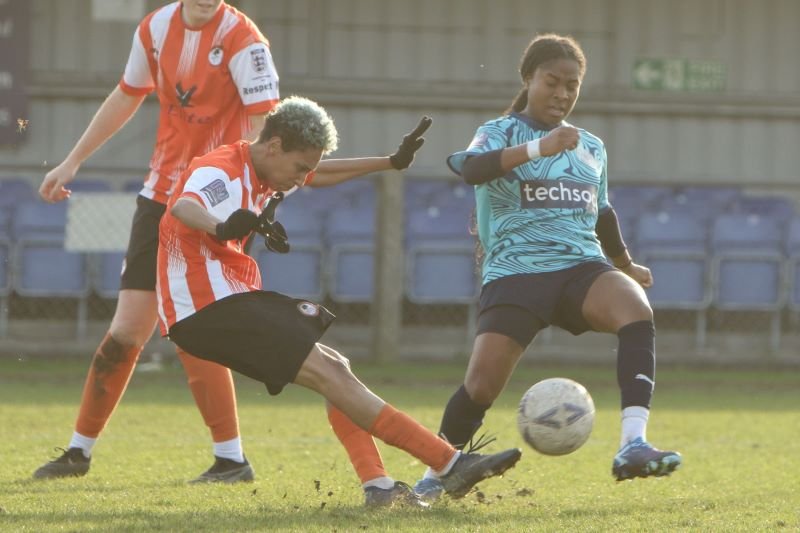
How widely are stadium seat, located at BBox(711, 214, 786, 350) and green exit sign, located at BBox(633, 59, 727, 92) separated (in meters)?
3.32

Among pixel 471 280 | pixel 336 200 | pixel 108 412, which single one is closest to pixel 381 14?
pixel 336 200

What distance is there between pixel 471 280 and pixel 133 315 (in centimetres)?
682

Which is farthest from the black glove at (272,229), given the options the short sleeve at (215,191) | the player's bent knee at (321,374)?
the player's bent knee at (321,374)

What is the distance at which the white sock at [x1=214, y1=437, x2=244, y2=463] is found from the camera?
6.11m

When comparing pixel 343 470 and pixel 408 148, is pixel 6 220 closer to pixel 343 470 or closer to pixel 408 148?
pixel 343 470

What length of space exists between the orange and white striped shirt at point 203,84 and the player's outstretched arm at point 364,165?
509mm

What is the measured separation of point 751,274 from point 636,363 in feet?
26.9

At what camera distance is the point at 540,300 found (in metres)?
5.37

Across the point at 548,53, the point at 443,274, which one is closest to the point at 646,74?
the point at 443,274

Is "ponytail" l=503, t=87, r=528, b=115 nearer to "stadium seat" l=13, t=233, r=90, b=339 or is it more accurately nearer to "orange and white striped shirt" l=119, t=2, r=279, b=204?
"orange and white striped shirt" l=119, t=2, r=279, b=204

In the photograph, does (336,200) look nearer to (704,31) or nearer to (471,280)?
(471,280)

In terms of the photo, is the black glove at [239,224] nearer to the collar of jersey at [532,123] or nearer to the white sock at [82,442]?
the collar of jersey at [532,123]

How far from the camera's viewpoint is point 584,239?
217 inches

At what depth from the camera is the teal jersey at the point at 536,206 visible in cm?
546
